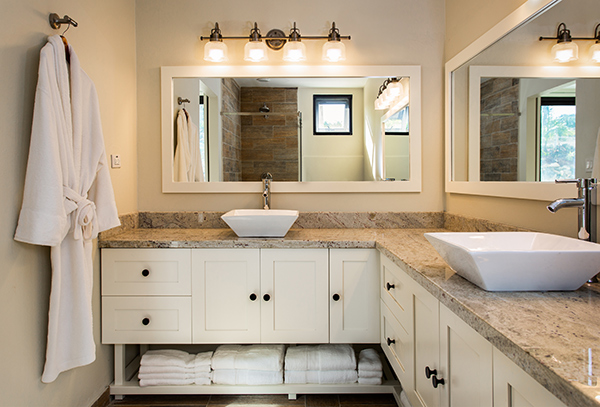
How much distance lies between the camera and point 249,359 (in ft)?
6.64

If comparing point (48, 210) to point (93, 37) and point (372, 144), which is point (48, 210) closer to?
point (93, 37)

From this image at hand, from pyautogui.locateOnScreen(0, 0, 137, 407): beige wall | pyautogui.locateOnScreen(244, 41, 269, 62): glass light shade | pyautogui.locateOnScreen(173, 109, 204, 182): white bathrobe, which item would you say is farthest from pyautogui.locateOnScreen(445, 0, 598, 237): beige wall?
pyautogui.locateOnScreen(0, 0, 137, 407): beige wall

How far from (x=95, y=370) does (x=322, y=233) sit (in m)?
1.41

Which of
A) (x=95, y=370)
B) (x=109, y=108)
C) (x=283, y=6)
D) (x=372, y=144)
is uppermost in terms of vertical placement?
(x=283, y=6)

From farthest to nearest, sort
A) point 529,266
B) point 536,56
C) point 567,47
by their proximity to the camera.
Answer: point 536,56 < point 567,47 < point 529,266

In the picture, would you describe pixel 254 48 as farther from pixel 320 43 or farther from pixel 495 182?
pixel 495 182

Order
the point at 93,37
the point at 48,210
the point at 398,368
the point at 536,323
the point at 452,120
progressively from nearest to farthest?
the point at 536,323
the point at 48,210
the point at 398,368
the point at 93,37
the point at 452,120

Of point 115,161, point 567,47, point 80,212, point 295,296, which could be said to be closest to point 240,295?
point 295,296

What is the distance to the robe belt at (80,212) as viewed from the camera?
4.93 ft

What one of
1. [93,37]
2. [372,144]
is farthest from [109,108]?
[372,144]

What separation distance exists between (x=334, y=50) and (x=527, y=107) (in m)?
1.20

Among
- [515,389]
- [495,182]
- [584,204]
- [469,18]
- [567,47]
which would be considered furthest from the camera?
[469,18]

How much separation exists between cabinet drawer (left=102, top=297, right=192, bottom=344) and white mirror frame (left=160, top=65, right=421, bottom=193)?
770 mm

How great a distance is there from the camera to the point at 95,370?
6.34ft
